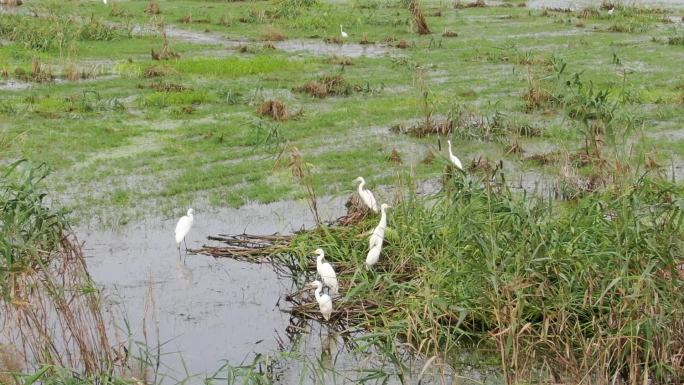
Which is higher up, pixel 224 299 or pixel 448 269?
pixel 448 269

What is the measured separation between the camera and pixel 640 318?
685cm

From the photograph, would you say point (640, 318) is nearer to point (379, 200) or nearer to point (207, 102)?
point (379, 200)

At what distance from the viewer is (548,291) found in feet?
24.6

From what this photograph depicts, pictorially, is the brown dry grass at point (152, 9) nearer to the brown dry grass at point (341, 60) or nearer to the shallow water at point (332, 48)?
the shallow water at point (332, 48)

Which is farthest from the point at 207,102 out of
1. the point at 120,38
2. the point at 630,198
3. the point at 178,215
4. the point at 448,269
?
the point at 630,198

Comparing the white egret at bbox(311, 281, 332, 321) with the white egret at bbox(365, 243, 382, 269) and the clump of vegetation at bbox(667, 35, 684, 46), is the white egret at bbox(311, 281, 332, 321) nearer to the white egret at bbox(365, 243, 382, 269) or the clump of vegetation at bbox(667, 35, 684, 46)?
the white egret at bbox(365, 243, 382, 269)

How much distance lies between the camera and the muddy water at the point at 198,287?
328 inches

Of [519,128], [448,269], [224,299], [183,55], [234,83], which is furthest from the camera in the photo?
[183,55]

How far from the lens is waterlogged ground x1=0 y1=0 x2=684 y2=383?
30.9ft

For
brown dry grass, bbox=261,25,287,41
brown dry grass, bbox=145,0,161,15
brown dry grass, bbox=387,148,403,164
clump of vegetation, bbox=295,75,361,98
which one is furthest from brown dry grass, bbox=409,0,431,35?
brown dry grass, bbox=387,148,403,164

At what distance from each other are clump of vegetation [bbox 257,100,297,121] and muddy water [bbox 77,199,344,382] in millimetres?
3259

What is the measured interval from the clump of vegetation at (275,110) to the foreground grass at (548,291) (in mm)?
6282

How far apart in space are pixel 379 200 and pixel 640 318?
14.2ft

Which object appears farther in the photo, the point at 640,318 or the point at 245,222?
the point at 245,222
